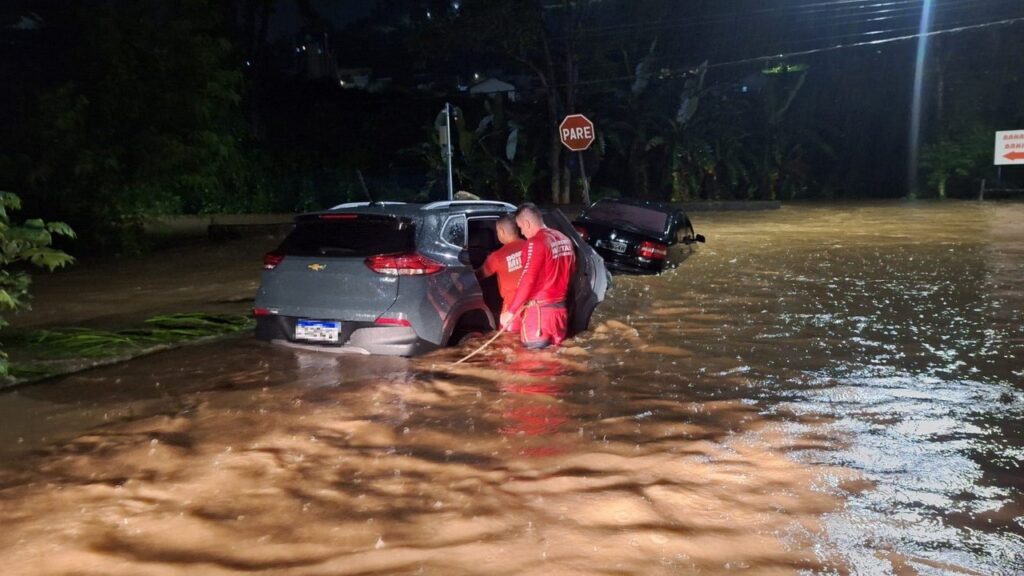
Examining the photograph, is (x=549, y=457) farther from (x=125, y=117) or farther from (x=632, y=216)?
(x=125, y=117)

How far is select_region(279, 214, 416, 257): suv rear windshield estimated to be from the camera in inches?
284

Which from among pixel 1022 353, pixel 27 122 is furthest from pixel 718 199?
pixel 1022 353

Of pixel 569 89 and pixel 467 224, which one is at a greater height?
pixel 569 89

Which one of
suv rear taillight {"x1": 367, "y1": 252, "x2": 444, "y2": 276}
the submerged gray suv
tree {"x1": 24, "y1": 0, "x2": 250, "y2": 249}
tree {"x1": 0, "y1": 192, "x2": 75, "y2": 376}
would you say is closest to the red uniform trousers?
the submerged gray suv

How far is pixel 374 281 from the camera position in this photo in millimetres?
7094

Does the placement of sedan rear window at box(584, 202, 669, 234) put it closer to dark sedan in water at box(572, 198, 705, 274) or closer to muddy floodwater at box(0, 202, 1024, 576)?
dark sedan in water at box(572, 198, 705, 274)

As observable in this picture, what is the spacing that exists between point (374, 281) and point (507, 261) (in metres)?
1.18

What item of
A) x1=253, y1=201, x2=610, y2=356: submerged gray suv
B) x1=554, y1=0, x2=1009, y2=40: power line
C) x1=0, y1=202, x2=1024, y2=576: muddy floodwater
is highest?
x1=554, y1=0, x2=1009, y2=40: power line

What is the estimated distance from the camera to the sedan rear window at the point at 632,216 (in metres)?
13.4

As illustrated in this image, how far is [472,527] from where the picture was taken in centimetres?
442

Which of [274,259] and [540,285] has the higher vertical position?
[274,259]

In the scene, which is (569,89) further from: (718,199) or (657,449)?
(657,449)

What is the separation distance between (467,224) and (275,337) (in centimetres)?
192

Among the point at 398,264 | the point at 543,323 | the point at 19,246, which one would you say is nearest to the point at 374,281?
the point at 398,264
